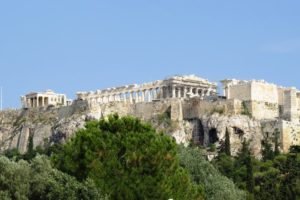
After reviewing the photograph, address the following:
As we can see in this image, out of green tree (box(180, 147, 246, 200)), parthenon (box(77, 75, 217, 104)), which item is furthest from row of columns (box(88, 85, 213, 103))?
green tree (box(180, 147, 246, 200))

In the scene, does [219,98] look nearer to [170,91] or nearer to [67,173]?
[170,91]

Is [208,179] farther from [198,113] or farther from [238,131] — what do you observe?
[198,113]

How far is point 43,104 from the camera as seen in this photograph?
405ft

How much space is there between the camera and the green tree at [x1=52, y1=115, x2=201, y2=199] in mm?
48531

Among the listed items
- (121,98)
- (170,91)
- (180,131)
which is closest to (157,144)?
(180,131)

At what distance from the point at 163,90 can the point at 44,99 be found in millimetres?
18985

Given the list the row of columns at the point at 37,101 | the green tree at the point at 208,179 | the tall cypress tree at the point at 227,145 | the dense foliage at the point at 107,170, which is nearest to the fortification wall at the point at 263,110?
the tall cypress tree at the point at 227,145

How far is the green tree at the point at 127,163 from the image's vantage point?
159ft

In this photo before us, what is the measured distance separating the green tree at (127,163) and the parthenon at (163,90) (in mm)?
55549

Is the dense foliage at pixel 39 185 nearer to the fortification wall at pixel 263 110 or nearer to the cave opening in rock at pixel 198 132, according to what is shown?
the cave opening in rock at pixel 198 132

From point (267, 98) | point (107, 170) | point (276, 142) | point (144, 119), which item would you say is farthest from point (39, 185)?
point (144, 119)

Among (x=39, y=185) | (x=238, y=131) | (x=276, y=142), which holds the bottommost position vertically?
(x=39, y=185)

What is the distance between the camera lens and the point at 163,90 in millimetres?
112562

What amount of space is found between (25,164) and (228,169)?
3985 centimetres
